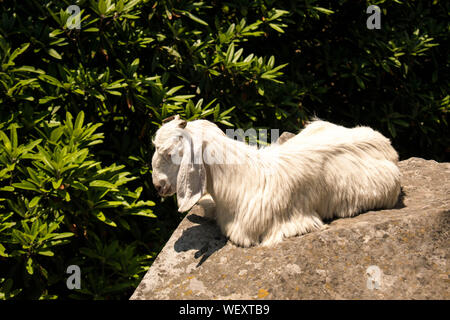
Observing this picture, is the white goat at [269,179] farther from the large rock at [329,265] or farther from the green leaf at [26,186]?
the green leaf at [26,186]

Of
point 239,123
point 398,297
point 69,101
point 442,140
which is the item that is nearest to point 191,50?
point 239,123

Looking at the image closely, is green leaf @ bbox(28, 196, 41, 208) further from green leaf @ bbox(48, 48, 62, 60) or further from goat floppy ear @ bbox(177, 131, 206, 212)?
green leaf @ bbox(48, 48, 62, 60)

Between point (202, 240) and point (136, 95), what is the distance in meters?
1.56

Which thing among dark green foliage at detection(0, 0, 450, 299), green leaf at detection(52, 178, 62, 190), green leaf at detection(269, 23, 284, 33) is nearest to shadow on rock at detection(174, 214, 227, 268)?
dark green foliage at detection(0, 0, 450, 299)

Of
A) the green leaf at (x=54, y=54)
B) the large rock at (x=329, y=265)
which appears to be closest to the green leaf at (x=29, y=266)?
the large rock at (x=329, y=265)

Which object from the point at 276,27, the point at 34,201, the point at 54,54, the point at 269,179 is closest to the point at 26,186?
the point at 34,201

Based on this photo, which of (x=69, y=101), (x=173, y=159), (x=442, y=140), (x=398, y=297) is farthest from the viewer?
(x=442, y=140)

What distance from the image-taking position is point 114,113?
451cm

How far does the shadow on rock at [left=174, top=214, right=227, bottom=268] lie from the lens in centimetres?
317

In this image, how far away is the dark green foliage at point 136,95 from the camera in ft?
11.6

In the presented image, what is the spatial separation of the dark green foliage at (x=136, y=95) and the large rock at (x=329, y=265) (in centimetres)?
87

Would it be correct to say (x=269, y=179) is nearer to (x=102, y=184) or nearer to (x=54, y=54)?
(x=102, y=184)
